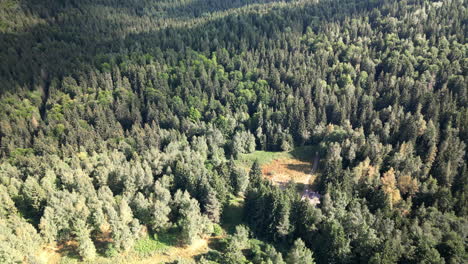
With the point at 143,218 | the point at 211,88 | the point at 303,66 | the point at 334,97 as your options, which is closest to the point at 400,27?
the point at 303,66

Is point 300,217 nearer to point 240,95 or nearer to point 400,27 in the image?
point 240,95

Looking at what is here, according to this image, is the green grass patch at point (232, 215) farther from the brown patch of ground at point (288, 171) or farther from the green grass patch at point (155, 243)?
the brown patch of ground at point (288, 171)

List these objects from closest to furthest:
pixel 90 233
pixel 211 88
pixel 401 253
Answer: pixel 401 253
pixel 90 233
pixel 211 88

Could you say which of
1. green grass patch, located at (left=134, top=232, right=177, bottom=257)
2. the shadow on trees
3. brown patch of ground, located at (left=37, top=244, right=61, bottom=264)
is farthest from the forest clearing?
the shadow on trees

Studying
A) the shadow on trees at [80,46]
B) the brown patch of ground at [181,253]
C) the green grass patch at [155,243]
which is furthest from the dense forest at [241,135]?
the brown patch of ground at [181,253]

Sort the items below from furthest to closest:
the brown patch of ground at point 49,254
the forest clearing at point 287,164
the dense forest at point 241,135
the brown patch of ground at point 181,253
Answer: the forest clearing at point 287,164 → the brown patch of ground at point 181,253 → the dense forest at point 241,135 → the brown patch of ground at point 49,254

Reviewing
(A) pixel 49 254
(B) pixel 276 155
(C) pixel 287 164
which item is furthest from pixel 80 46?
(A) pixel 49 254

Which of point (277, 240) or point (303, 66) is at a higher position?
point (303, 66)
